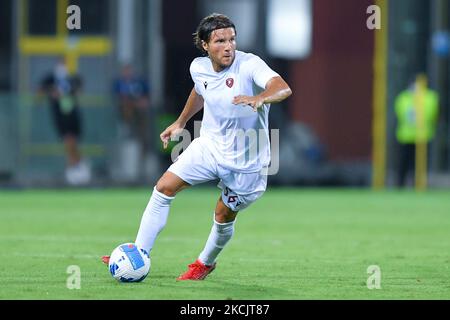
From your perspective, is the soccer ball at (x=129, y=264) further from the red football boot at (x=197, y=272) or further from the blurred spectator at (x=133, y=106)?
the blurred spectator at (x=133, y=106)

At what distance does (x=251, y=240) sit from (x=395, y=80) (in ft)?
42.6

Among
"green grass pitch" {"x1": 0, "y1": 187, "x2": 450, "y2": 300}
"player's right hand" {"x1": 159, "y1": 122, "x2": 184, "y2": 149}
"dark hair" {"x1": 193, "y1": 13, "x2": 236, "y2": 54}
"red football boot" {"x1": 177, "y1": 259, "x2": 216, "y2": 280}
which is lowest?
"green grass pitch" {"x1": 0, "y1": 187, "x2": 450, "y2": 300}

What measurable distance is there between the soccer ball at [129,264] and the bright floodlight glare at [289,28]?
16.4 meters

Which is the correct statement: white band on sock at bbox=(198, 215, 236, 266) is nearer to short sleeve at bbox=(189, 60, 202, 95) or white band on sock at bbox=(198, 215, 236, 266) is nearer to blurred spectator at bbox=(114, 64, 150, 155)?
short sleeve at bbox=(189, 60, 202, 95)

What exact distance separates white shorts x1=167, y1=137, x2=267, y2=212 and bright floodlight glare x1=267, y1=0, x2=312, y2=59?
16.0 m

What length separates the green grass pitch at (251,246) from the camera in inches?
356

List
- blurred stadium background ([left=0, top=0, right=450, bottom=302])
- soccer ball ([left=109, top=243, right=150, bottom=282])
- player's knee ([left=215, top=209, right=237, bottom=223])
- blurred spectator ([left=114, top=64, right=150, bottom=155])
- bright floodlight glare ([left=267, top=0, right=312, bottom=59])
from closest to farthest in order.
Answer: soccer ball ([left=109, top=243, right=150, bottom=282]) → player's knee ([left=215, top=209, right=237, bottom=223]) → blurred stadium background ([left=0, top=0, right=450, bottom=302]) → blurred spectator ([left=114, top=64, right=150, bottom=155]) → bright floodlight glare ([left=267, top=0, right=312, bottom=59])

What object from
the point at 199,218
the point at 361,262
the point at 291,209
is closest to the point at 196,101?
the point at 361,262

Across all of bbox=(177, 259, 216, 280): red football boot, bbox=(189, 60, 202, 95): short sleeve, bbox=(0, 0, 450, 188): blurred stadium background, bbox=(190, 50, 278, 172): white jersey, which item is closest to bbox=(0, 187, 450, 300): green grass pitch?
bbox=(177, 259, 216, 280): red football boot

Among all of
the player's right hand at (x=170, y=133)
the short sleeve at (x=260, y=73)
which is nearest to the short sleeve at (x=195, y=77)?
the player's right hand at (x=170, y=133)

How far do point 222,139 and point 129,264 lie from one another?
122 cm

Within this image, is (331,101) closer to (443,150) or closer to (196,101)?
(443,150)

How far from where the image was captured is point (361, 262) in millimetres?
11234

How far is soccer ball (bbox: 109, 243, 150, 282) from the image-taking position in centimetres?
924
